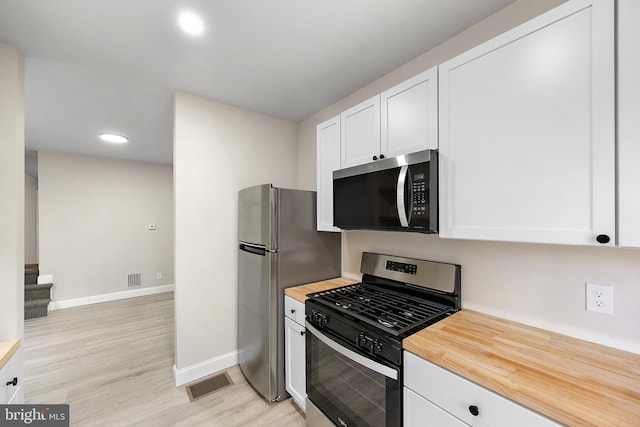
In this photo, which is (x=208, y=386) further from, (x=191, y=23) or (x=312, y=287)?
(x=191, y=23)

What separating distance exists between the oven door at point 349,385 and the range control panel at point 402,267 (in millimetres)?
705

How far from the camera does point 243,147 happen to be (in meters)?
2.65

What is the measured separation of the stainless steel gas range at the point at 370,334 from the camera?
121cm

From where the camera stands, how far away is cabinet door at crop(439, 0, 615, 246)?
900 millimetres

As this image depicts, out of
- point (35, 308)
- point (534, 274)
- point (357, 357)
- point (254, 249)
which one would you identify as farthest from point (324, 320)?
point (35, 308)

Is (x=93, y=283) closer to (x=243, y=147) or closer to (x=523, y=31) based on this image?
(x=243, y=147)

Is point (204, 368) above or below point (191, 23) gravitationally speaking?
below

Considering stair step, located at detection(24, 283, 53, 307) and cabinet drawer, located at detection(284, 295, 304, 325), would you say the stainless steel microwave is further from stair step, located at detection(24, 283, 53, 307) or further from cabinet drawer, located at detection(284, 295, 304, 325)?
Result: stair step, located at detection(24, 283, 53, 307)

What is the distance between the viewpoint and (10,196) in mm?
1573

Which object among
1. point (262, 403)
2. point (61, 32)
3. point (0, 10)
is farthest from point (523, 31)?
point (262, 403)

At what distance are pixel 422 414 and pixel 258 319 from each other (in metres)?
1.42

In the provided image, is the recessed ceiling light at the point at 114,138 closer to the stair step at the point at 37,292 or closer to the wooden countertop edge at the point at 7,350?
the stair step at the point at 37,292

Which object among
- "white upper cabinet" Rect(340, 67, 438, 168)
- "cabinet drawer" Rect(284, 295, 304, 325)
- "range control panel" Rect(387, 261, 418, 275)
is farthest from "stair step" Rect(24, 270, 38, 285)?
"range control panel" Rect(387, 261, 418, 275)

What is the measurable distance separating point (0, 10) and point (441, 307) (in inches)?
115
